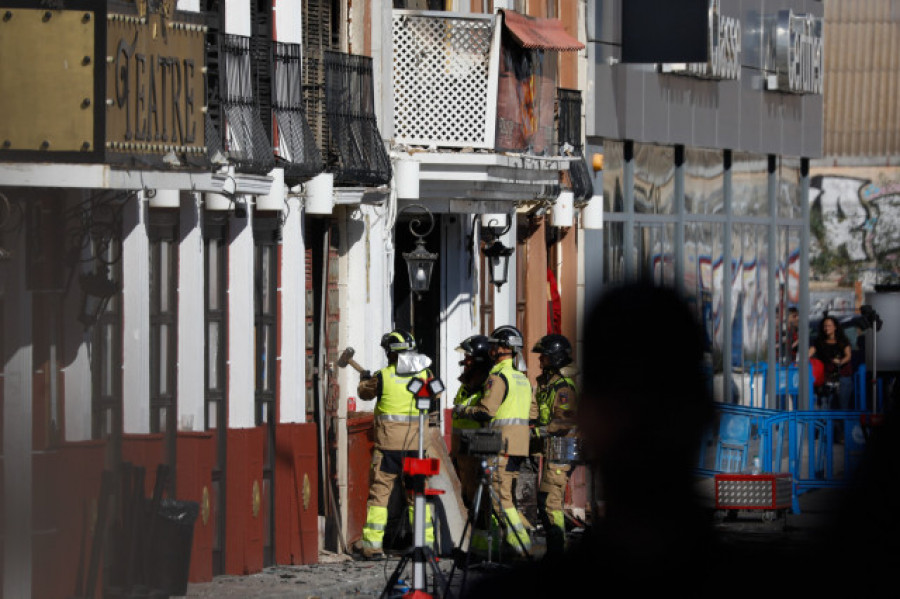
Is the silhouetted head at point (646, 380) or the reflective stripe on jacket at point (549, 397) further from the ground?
the silhouetted head at point (646, 380)

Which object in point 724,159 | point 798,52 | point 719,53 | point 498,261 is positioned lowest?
point 498,261

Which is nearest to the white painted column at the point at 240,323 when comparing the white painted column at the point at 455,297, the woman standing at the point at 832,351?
the white painted column at the point at 455,297

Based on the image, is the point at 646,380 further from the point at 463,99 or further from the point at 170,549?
the point at 463,99

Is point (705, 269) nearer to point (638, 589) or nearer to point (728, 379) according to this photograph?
point (728, 379)

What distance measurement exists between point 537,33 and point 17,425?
8.86m

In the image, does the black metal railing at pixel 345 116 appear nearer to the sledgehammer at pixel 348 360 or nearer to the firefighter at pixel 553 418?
the sledgehammer at pixel 348 360

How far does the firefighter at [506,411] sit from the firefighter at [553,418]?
0.29 meters

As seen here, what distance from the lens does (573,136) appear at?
23.5 meters

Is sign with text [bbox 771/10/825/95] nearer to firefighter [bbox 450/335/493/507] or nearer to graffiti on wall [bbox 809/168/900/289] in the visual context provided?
firefighter [bbox 450/335/493/507]

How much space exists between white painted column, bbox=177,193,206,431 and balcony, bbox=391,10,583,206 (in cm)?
417

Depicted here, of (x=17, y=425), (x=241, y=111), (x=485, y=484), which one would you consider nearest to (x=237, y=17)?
(x=241, y=111)

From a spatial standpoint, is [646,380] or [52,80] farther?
[52,80]

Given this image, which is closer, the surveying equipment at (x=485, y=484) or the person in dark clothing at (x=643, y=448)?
the person in dark clothing at (x=643, y=448)

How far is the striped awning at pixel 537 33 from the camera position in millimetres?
20516
